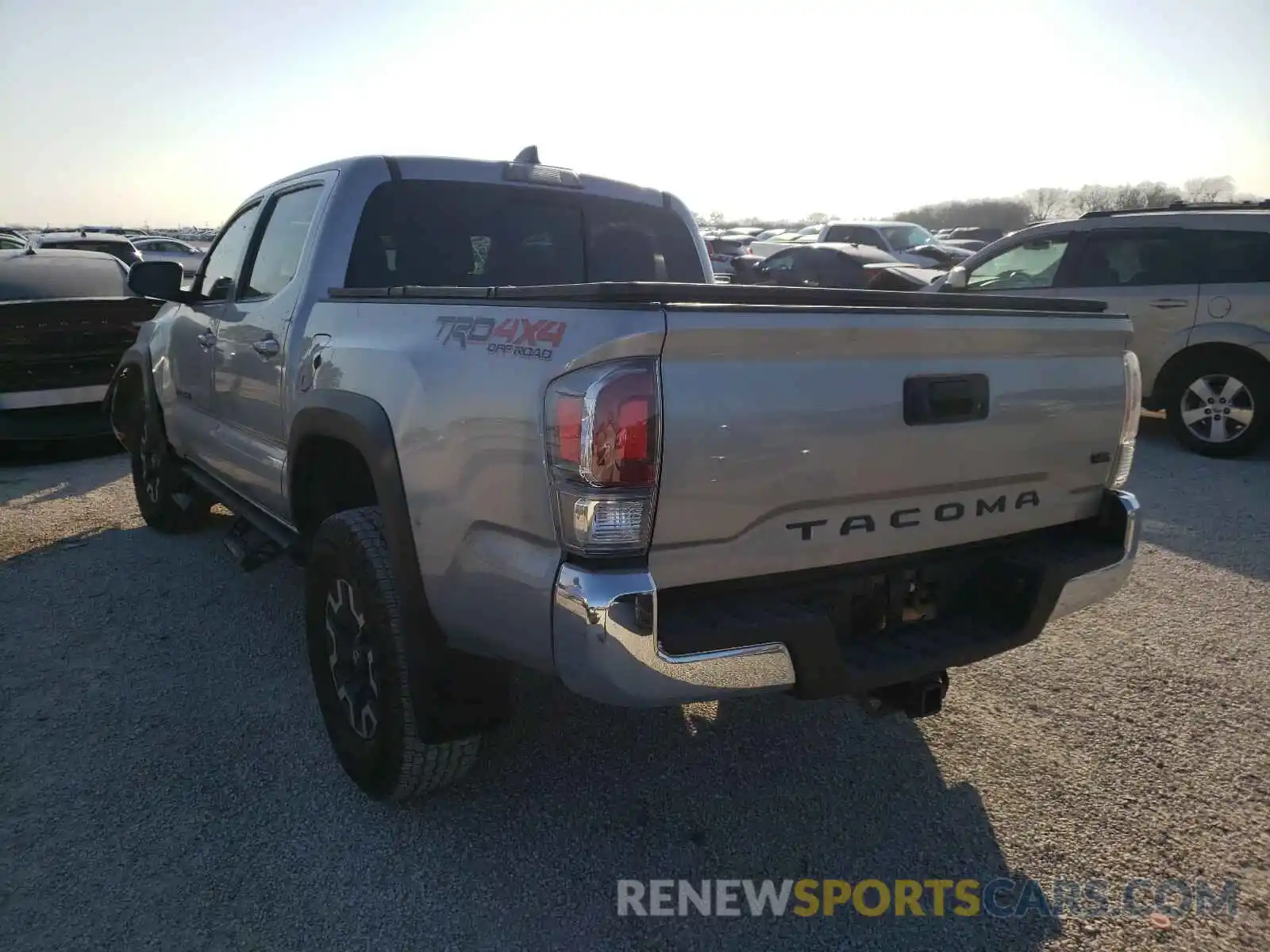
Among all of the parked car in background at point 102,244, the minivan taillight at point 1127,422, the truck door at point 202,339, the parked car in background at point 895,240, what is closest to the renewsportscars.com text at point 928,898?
the minivan taillight at point 1127,422

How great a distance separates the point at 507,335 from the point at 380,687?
1128 mm

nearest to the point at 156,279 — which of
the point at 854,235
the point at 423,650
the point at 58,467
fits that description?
the point at 423,650

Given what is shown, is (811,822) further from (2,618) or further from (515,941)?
(2,618)

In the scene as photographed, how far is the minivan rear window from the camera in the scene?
11.3ft

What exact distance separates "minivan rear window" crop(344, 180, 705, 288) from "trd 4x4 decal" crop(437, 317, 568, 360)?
3.81 feet

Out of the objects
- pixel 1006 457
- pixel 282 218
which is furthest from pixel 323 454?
pixel 1006 457

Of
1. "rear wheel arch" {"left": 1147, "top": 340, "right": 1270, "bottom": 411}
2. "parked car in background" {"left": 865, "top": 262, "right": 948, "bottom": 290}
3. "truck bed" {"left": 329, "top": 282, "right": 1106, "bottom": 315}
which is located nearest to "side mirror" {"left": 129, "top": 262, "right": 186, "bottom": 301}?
"truck bed" {"left": 329, "top": 282, "right": 1106, "bottom": 315}

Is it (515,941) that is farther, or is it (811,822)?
(811,822)

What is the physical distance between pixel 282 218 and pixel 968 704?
3.48m

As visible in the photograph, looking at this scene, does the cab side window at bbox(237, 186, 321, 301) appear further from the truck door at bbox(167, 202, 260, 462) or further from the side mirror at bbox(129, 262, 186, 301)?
the side mirror at bbox(129, 262, 186, 301)

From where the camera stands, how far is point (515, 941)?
225cm

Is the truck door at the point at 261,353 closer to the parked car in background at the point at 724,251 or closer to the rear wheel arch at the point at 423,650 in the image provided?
the rear wheel arch at the point at 423,650

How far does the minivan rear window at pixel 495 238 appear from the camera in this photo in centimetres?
345

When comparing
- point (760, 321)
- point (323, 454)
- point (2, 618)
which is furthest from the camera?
point (2, 618)
